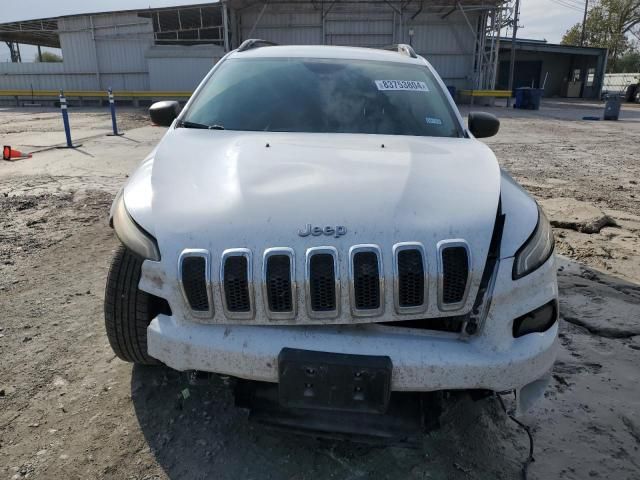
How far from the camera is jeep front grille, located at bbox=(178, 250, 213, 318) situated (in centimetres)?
165

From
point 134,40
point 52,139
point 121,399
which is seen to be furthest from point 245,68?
point 134,40

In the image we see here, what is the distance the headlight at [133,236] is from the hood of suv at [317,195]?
5 centimetres

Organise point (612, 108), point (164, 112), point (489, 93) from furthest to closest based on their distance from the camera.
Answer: point (489, 93), point (612, 108), point (164, 112)

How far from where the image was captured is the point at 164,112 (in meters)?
3.22

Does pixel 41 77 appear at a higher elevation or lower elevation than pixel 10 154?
higher

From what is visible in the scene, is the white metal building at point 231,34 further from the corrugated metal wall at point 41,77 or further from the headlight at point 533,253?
the headlight at point 533,253

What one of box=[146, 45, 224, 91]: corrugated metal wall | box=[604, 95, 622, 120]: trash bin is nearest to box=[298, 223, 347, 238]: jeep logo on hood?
box=[604, 95, 622, 120]: trash bin

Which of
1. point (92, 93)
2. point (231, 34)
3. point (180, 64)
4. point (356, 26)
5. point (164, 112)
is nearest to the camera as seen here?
point (164, 112)

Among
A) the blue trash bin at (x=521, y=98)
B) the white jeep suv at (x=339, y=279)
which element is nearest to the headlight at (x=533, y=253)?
the white jeep suv at (x=339, y=279)

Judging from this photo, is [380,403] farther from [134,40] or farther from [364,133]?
[134,40]

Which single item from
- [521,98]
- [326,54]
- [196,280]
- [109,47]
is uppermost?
[109,47]

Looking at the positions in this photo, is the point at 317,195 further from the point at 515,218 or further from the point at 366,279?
the point at 515,218

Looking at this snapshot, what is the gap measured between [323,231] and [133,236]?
2.50 feet

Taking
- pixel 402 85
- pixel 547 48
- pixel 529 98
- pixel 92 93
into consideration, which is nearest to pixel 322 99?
pixel 402 85
